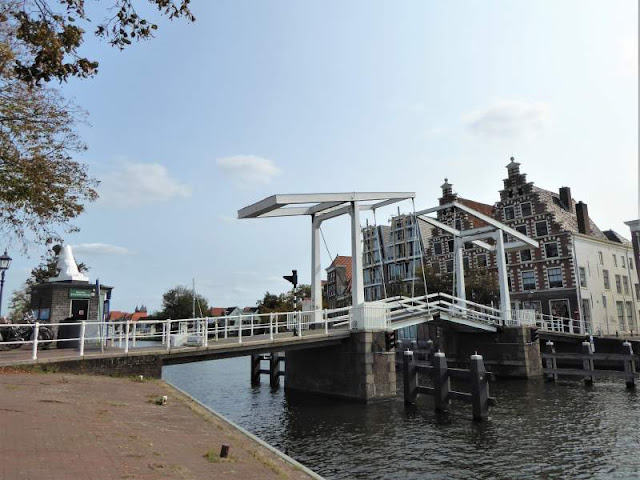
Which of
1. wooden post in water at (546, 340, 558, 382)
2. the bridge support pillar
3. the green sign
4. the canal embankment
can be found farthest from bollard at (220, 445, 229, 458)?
wooden post in water at (546, 340, 558, 382)

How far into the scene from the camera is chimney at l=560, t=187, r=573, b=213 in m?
44.2

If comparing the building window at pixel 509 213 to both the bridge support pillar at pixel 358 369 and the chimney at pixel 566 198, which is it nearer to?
the chimney at pixel 566 198

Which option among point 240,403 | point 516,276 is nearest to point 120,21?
point 240,403

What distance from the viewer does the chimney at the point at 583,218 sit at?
43.5 m

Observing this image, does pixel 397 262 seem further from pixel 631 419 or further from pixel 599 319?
pixel 631 419

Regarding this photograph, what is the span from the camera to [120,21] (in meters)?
7.00

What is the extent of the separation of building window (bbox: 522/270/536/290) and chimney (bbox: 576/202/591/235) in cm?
650

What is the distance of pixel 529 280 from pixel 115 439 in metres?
40.2

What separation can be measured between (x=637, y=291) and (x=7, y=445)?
51.9m

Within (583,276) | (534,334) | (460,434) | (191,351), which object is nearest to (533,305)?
(583,276)

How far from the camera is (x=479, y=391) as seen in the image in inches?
613

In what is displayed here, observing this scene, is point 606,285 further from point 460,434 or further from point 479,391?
point 460,434

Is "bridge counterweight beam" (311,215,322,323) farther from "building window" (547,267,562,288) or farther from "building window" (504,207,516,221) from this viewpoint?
"building window" (504,207,516,221)

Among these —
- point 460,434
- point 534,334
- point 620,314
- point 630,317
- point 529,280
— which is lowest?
point 460,434
